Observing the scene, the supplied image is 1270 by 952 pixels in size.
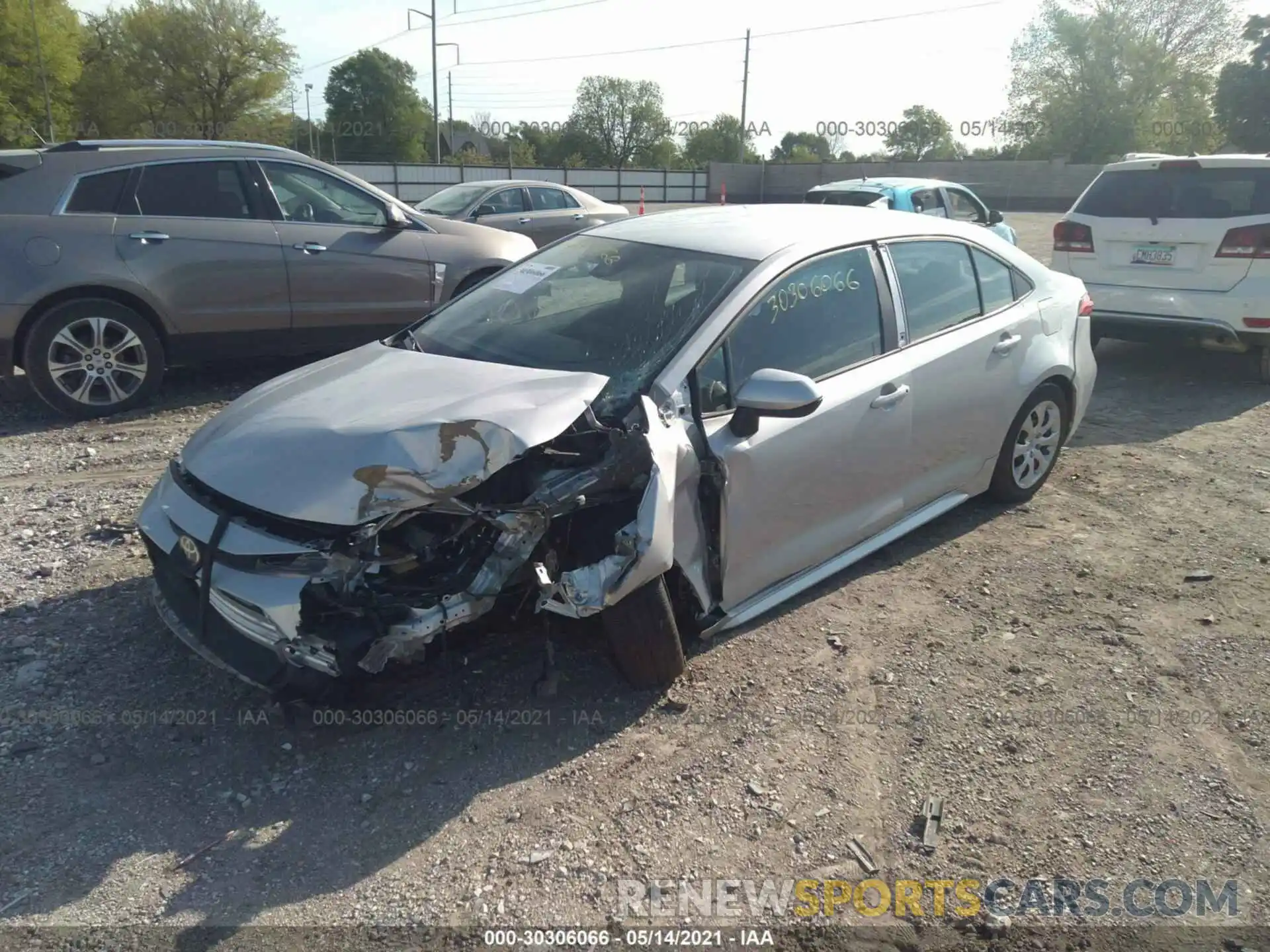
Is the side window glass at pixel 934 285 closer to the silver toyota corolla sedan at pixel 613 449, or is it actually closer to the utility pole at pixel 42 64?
the silver toyota corolla sedan at pixel 613 449

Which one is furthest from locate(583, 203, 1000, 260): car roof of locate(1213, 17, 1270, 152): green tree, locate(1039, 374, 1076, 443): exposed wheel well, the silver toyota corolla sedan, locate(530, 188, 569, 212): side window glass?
locate(1213, 17, 1270, 152): green tree

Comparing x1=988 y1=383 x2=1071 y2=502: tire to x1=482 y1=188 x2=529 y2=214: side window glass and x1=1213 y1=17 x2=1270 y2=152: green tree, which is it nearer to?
x1=482 y1=188 x2=529 y2=214: side window glass

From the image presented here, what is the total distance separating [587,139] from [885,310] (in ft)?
280

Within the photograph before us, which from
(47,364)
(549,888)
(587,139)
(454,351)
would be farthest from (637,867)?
(587,139)

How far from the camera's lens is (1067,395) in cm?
517

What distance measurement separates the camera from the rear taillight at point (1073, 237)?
802 cm

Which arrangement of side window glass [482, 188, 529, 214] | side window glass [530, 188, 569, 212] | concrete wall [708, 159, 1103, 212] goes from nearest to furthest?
side window glass [482, 188, 529, 214] < side window glass [530, 188, 569, 212] < concrete wall [708, 159, 1103, 212]

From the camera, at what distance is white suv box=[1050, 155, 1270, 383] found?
724 cm

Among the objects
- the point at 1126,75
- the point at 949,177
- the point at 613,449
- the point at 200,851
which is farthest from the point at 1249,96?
the point at 200,851

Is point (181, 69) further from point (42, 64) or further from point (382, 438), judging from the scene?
point (382, 438)

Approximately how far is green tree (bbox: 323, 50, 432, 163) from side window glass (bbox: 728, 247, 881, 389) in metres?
72.2

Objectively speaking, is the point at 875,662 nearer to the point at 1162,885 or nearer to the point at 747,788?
the point at 747,788

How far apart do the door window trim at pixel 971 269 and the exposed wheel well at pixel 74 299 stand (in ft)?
16.5

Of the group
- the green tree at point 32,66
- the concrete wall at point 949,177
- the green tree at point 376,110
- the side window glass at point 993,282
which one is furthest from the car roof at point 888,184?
the green tree at point 376,110
